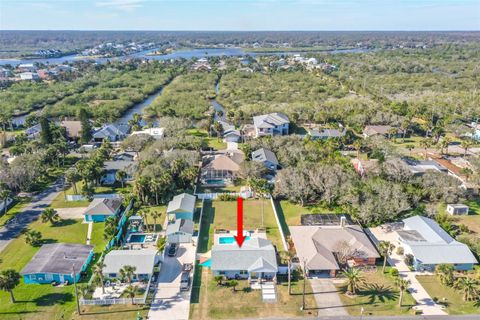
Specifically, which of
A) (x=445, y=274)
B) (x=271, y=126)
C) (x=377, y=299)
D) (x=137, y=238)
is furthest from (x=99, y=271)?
(x=271, y=126)

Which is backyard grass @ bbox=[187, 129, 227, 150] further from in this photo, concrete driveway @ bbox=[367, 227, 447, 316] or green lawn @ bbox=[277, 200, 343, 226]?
concrete driveway @ bbox=[367, 227, 447, 316]

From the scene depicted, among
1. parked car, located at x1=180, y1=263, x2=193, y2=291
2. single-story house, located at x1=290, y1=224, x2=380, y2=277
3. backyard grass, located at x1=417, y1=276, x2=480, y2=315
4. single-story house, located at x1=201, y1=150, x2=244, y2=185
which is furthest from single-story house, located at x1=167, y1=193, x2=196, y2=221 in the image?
backyard grass, located at x1=417, y1=276, x2=480, y2=315

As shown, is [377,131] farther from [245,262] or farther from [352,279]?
[245,262]

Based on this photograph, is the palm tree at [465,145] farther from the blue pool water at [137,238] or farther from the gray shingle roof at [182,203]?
the blue pool water at [137,238]

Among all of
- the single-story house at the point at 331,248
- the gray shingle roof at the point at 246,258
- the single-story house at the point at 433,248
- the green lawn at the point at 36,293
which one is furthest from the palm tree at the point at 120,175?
the single-story house at the point at 433,248

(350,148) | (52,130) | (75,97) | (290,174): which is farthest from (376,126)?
(75,97)

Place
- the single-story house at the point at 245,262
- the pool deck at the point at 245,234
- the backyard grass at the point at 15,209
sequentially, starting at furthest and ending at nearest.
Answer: the backyard grass at the point at 15,209
the pool deck at the point at 245,234
the single-story house at the point at 245,262
